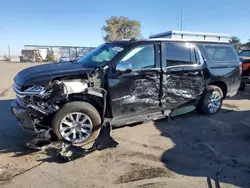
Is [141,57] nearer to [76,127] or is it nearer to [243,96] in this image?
[76,127]

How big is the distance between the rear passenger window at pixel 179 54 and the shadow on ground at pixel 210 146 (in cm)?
144

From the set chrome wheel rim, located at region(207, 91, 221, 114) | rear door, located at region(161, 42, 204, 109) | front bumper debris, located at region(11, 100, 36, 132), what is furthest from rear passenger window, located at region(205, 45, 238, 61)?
front bumper debris, located at region(11, 100, 36, 132)

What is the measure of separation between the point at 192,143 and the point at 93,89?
2134mm

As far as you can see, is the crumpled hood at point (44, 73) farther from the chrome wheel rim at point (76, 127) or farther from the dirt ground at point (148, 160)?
the dirt ground at point (148, 160)

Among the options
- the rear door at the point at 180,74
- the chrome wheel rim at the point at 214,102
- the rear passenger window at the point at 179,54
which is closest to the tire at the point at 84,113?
the rear door at the point at 180,74

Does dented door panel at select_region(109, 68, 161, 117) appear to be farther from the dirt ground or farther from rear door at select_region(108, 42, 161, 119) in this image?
the dirt ground

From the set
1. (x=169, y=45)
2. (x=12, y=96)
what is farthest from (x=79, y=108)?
(x=12, y=96)

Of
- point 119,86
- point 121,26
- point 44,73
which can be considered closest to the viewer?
point 44,73

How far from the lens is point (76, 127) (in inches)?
175

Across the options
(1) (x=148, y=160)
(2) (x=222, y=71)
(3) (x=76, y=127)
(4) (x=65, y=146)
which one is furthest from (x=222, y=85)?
(4) (x=65, y=146)

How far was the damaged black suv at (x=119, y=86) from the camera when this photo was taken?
4169mm

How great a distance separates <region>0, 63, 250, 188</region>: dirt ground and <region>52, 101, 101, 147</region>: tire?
1.41ft

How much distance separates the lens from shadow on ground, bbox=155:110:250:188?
12.1 ft

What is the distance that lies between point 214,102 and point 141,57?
2.75 m
